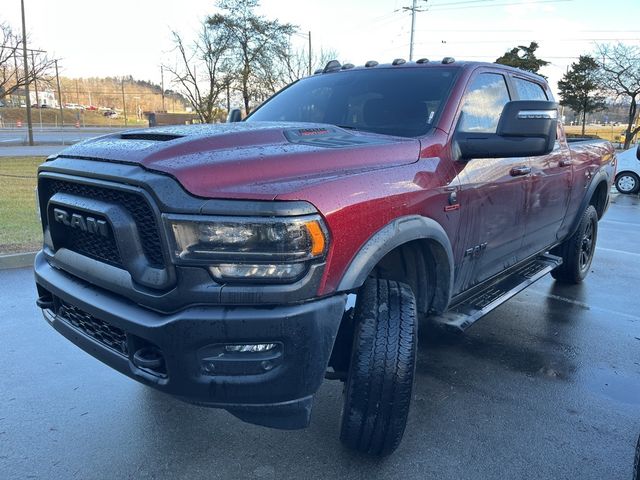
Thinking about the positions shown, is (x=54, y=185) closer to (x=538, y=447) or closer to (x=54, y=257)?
(x=54, y=257)

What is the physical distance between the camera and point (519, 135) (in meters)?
2.66

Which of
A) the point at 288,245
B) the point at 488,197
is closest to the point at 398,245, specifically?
the point at 288,245

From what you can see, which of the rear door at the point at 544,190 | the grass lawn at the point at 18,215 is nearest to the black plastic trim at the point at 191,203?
the rear door at the point at 544,190

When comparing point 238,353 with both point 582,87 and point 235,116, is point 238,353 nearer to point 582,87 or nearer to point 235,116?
point 235,116

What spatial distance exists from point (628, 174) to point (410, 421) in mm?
14265

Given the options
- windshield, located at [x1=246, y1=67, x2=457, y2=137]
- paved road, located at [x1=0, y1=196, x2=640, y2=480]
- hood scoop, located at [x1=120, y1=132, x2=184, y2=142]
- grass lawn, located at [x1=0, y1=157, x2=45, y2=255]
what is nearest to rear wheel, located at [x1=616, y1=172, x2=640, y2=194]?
paved road, located at [x1=0, y1=196, x2=640, y2=480]

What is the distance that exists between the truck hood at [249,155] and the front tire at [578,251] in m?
3.44

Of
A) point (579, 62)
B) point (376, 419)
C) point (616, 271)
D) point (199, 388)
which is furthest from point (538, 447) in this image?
point (579, 62)

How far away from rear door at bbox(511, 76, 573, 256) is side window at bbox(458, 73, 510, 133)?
32 centimetres

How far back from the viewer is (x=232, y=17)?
715 inches

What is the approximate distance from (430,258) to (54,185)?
1975mm

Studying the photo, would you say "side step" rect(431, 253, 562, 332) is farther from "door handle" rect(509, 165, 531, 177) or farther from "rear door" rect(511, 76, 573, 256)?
"door handle" rect(509, 165, 531, 177)

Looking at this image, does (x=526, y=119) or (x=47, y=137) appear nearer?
(x=526, y=119)

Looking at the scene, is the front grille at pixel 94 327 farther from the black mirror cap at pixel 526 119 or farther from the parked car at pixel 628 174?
the parked car at pixel 628 174
